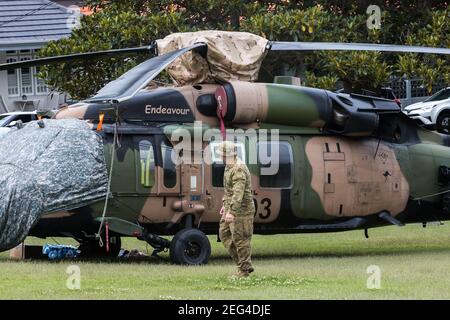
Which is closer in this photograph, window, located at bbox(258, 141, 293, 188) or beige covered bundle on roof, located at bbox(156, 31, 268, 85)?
beige covered bundle on roof, located at bbox(156, 31, 268, 85)

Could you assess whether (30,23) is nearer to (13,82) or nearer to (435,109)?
(13,82)

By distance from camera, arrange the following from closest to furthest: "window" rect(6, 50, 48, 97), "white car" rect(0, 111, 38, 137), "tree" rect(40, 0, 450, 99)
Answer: "tree" rect(40, 0, 450, 99)
"white car" rect(0, 111, 38, 137)
"window" rect(6, 50, 48, 97)

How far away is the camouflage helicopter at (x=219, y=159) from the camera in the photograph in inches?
659

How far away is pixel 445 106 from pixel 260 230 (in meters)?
15.6

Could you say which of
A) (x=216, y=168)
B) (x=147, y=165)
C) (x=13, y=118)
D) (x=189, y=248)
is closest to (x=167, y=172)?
(x=147, y=165)

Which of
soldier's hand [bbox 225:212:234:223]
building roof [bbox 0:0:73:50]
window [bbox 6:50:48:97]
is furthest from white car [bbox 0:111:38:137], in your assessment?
soldier's hand [bbox 225:212:234:223]

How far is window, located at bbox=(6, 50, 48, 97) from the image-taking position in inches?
1743

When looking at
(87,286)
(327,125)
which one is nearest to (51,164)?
(87,286)

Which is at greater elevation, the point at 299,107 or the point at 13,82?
the point at 13,82

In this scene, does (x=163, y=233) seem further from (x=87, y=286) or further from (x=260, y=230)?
(x=87, y=286)

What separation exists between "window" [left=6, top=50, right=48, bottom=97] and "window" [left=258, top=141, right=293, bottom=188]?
2738 centimetres

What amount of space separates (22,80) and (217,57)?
28.2 m

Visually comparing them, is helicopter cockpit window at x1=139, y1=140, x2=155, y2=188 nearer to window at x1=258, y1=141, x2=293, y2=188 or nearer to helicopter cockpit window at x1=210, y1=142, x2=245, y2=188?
helicopter cockpit window at x1=210, y1=142, x2=245, y2=188

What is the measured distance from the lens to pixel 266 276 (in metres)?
14.7
